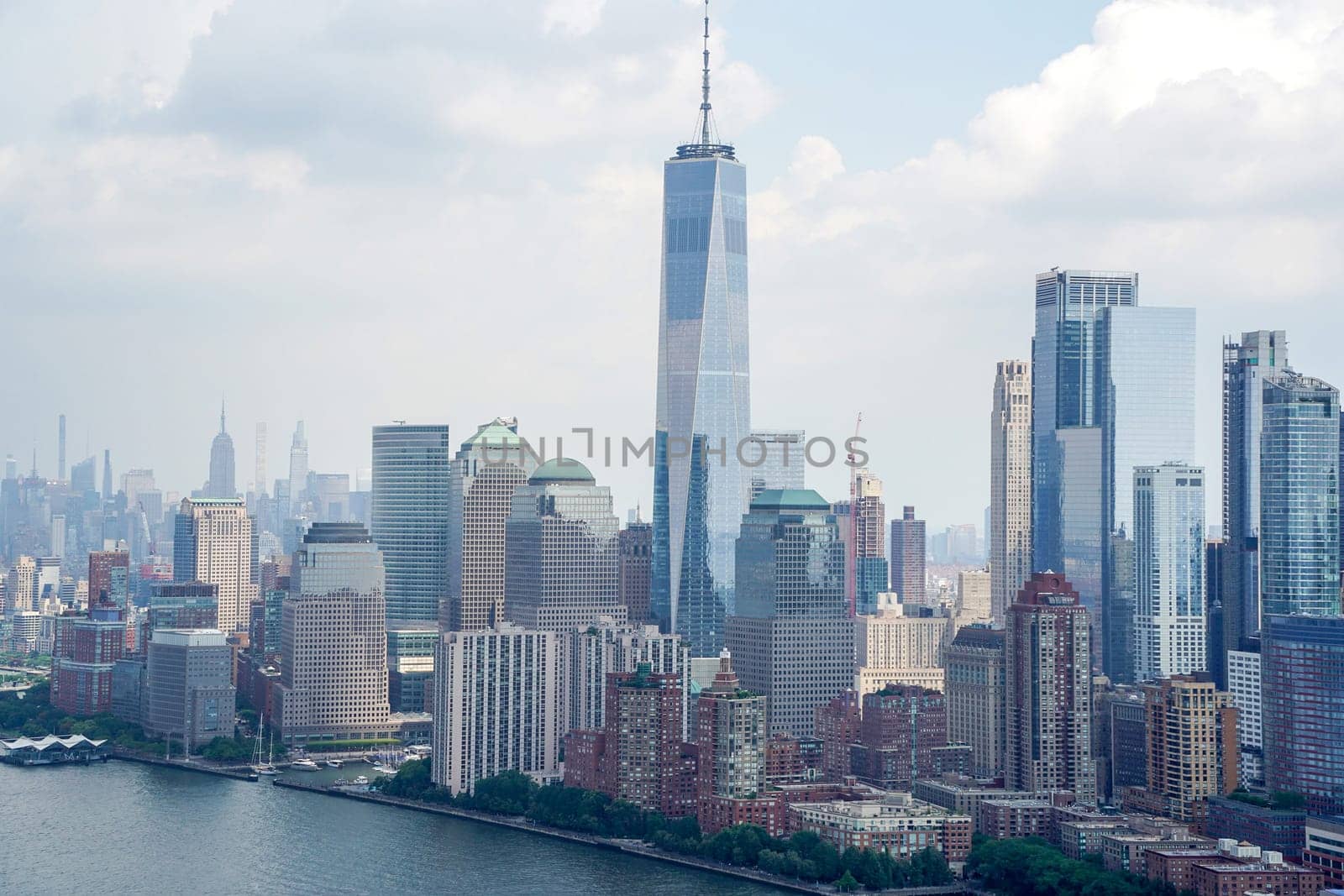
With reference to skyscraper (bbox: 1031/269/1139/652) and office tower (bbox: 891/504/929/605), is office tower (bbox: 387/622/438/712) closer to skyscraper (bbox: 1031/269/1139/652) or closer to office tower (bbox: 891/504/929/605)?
skyscraper (bbox: 1031/269/1139/652)

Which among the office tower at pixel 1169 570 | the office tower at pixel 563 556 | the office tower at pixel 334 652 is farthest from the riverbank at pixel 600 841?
the office tower at pixel 1169 570

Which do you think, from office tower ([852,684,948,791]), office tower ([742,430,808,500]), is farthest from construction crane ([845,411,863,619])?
office tower ([852,684,948,791])

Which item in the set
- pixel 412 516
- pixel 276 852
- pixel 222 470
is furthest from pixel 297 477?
pixel 276 852

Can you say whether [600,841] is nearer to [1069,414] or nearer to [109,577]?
[1069,414]

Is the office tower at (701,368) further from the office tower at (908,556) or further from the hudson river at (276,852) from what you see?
the hudson river at (276,852)

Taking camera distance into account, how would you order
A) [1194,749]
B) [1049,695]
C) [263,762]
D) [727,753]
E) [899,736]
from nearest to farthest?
1. [1194,749]
2. [727,753]
3. [1049,695]
4. [899,736]
5. [263,762]

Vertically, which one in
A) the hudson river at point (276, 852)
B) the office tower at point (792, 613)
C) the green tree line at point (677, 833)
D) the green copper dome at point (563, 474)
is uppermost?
the green copper dome at point (563, 474)
